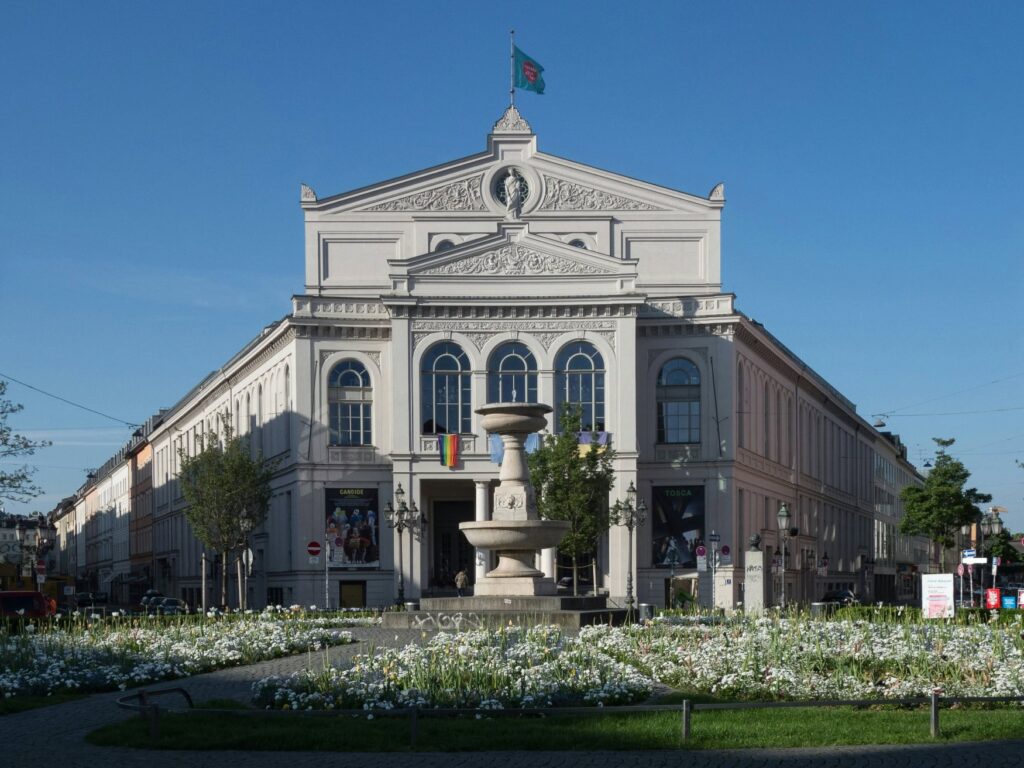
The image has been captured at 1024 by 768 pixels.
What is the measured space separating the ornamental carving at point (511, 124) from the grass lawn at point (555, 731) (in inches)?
2381

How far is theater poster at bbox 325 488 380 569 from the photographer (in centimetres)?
7312

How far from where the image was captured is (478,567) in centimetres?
6919

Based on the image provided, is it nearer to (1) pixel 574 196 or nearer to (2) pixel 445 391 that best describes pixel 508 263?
(2) pixel 445 391

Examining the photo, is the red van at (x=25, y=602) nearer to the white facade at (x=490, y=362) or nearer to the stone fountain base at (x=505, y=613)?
the stone fountain base at (x=505, y=613)

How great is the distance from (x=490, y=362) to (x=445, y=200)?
10.5 m

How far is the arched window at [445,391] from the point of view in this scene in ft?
237

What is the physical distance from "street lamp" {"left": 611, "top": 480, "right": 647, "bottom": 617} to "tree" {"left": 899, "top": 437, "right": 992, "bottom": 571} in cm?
3946

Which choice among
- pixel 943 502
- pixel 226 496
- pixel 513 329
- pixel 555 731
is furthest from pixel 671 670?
pixel 943 502

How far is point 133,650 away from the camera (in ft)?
96.5

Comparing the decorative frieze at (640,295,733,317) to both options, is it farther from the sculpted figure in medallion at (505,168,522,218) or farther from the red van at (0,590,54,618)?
the red van at (0,590,54,618)

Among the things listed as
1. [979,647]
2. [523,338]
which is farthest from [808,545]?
[979,647]

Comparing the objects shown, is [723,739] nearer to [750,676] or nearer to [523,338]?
[750,676]

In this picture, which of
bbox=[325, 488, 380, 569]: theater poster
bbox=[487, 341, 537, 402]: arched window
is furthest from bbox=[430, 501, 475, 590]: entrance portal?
bbox=[487, 341, 537, 402]: arched window

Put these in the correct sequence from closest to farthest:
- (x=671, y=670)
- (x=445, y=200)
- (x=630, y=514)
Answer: (x=671, y=670), (x=630, y=514), (x=445, y=200)
